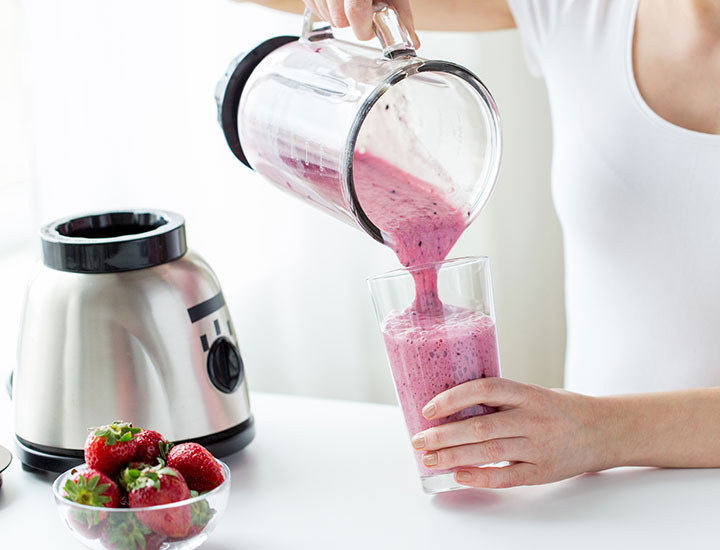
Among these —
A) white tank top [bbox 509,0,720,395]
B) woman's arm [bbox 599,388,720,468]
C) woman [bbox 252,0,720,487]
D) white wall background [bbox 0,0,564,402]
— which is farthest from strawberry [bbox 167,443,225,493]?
white wall background [bbox 0,0,564,402]

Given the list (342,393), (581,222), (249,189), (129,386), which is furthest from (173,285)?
(342,393)

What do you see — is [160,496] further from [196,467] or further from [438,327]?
[438,327]

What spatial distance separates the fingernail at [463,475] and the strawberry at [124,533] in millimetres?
332

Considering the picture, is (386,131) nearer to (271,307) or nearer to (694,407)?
(694,407)

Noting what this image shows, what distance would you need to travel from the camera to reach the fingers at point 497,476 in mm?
986

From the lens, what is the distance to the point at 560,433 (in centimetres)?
100

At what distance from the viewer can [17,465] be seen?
1166 millimetres

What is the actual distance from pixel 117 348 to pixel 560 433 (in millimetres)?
517

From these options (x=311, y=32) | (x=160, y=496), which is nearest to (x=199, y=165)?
(x=311, y=32)

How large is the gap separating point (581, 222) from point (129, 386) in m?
0.69

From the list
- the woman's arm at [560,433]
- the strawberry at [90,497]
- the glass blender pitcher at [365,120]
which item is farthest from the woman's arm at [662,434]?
the strawberry at [90,497]

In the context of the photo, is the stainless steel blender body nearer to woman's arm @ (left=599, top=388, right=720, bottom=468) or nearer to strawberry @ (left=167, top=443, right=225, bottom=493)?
strawberry @ (left=167, top=443, right=225, bottom=493)

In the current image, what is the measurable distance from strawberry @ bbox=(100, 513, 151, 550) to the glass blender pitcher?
1.20 ft

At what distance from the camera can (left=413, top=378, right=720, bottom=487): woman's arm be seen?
971 millimetres
